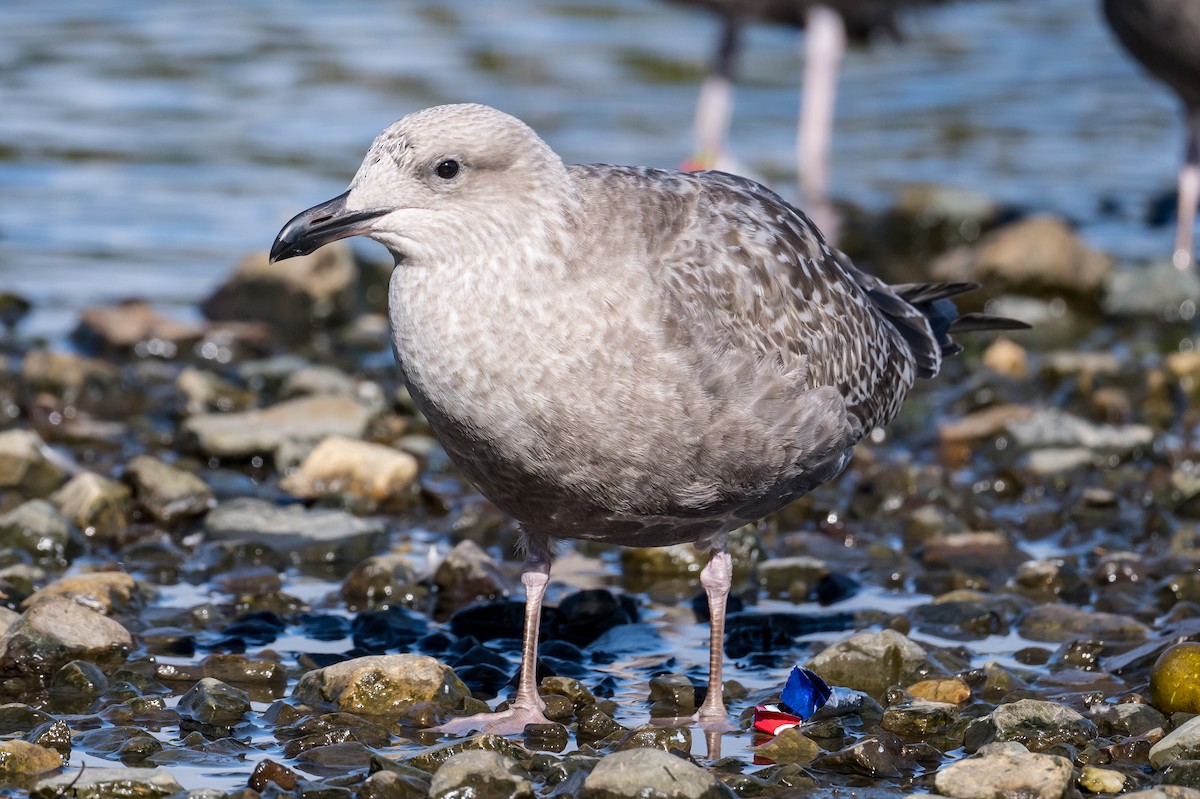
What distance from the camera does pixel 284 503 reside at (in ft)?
24.7

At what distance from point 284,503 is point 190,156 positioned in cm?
655

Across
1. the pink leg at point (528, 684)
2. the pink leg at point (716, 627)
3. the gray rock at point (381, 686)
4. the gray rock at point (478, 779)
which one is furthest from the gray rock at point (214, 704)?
the pink leg at point (716, 627)

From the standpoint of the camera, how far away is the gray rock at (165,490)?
282 inches

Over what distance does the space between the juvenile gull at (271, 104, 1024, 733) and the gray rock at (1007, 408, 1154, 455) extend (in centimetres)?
258

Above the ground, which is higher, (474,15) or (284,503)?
(474,15)

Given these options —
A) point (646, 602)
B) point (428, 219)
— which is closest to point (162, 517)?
point (646, 602)

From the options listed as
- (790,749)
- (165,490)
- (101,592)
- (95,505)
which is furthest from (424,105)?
(790,749)

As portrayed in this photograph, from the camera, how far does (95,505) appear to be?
23.0ft

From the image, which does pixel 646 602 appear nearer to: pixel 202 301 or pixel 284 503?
pixel 284 503

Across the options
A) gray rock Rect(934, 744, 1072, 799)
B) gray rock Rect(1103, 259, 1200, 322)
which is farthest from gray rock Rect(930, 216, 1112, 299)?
gray rock Rect(934, 744, 1072, 799)

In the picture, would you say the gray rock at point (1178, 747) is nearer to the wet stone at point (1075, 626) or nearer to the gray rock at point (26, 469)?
the wet stone at point (1075, 626)

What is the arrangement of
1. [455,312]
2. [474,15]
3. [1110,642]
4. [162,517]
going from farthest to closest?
1. [474,15]
2. [162,517]
3. [1110,642]
4. [455,312]

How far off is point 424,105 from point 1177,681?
9872mm

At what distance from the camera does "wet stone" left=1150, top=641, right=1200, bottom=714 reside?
17.7 ft
